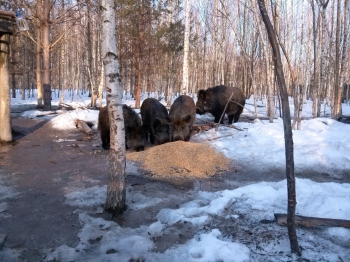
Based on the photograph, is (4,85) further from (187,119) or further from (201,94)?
(201,94)

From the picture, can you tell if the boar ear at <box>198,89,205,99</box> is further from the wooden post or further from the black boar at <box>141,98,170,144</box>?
the wooden post

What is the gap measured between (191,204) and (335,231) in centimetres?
196

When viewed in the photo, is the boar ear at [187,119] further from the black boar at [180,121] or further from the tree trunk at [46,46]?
the tree trunk at [46,46]

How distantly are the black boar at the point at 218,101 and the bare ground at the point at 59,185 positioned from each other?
5.28 metres

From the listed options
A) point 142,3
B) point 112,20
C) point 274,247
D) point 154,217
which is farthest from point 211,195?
point 142,3

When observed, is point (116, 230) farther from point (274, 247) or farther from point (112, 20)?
point (112, 20)

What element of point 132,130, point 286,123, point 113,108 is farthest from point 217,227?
point 132,130

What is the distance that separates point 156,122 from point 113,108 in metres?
5.28

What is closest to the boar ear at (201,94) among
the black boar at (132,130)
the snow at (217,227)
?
the black boar at (132,130)

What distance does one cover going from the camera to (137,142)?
884cm

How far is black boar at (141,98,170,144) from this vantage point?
956 centimetres

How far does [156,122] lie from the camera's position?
9.53 m

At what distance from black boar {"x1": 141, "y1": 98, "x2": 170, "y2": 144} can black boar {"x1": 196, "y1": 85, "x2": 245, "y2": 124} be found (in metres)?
3.54

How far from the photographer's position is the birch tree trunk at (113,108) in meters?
4.20
